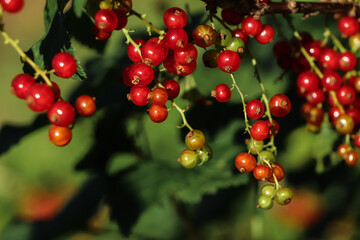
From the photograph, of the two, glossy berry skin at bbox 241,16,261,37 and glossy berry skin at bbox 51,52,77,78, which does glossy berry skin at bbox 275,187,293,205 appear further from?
glossy berry skin at bbox 51,52,77,78

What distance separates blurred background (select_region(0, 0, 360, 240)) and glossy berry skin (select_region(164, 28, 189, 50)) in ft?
1.32

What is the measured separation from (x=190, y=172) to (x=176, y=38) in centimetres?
117

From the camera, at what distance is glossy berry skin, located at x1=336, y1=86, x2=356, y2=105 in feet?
5.56

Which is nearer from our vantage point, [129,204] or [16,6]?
[16,6]

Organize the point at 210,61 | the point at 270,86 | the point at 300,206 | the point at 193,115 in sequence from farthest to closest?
the point at 300,206 → the point at 270,86 → the point at 193,115 → the point at 210,61

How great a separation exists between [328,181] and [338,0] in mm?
1593

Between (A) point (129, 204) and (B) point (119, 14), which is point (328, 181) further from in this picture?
(B) point (119, 14)

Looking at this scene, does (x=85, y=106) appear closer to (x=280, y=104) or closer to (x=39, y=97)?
(x=39, y=97)

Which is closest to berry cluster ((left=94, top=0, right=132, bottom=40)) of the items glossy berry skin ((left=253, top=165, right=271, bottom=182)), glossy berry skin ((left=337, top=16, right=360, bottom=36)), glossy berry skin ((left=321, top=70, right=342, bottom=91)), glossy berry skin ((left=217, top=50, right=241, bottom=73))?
glossy berry skin ((left=217, top=50, right=241, bottom=73))

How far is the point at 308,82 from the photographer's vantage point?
5.71ft

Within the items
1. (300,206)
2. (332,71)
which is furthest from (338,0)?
(300,206)

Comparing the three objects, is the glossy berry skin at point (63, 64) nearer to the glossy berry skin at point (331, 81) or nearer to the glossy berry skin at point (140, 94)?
the glossy berry skin at point (140, 94)

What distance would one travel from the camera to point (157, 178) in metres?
2.26

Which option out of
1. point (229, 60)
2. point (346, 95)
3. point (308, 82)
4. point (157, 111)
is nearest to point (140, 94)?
point (157, 111)
